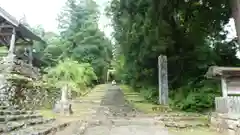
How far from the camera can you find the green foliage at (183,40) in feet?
47.4

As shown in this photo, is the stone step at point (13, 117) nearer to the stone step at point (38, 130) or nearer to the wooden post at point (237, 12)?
the stone step at point (38, 130)

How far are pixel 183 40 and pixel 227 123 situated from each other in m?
10.5

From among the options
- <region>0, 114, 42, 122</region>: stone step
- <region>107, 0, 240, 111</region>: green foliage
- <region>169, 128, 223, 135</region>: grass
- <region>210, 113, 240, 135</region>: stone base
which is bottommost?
<region>169, 128, 223, 135</region>: grass

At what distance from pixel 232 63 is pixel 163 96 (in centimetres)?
483

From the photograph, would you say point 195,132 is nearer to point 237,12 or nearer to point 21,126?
point 21,126

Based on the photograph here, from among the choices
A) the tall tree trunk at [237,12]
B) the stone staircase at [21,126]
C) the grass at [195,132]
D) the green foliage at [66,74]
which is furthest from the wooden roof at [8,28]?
the tall tree trunk at [237,12]

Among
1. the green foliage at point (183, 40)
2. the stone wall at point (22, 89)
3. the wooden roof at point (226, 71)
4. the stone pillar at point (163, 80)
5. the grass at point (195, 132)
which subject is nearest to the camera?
the grass at point (195, 132)

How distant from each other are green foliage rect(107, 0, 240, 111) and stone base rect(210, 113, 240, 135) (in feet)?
13.9

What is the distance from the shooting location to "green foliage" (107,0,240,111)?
14438 mm

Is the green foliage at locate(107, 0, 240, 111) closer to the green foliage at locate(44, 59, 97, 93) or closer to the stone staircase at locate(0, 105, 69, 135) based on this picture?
the green foliage at locate(44, 59, 97, 93)

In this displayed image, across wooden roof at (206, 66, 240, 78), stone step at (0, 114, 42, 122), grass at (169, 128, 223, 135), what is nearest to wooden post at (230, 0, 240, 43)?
wooden roof at (206, 66, 240, 78)

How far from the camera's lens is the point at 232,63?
54.9 feet

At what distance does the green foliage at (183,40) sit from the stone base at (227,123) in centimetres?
424

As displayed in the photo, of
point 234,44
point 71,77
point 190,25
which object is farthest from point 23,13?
point 234,44
